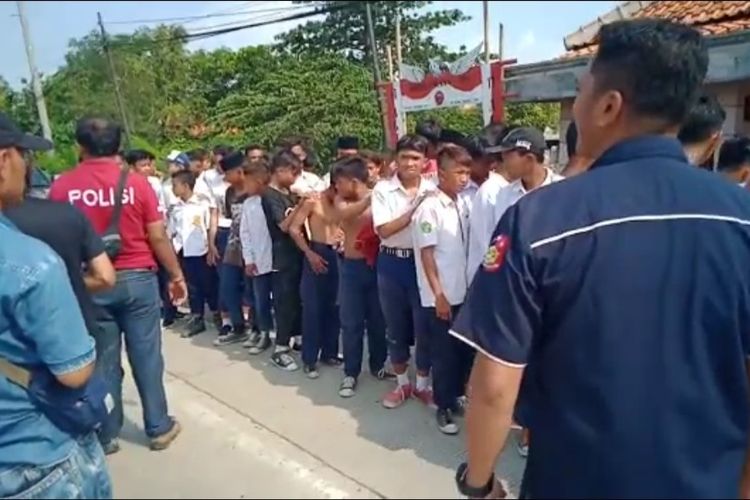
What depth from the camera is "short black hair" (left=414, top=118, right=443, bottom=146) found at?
319 centimetres

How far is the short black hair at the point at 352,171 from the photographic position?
127 inches

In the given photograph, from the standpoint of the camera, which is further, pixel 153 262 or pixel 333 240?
pixel 333 240

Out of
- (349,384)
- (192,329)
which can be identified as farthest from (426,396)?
(192,329)

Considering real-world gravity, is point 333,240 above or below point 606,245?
below

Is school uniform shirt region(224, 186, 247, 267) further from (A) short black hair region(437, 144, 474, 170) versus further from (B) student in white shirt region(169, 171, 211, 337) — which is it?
(A) short black hair region(437, 144, 474, 170)

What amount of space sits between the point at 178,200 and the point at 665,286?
4196 mm

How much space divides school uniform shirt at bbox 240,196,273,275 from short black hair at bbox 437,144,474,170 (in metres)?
1.48

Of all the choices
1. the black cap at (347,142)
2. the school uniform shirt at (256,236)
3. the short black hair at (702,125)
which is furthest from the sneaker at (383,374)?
the short black hair at (702,125)

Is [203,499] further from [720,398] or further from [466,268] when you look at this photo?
[466,268]

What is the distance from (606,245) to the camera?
3.51 feet

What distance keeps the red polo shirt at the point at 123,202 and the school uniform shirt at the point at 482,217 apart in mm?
1408

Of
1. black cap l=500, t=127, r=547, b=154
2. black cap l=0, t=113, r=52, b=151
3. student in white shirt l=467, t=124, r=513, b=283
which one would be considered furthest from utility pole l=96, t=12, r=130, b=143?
student in white shirt l=467, t=124, r=513, b=283

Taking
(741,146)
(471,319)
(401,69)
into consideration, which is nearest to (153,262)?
(401,69)

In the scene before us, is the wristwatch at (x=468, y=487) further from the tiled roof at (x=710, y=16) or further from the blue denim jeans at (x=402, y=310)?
the tiled roof at (x=710, y=16)
